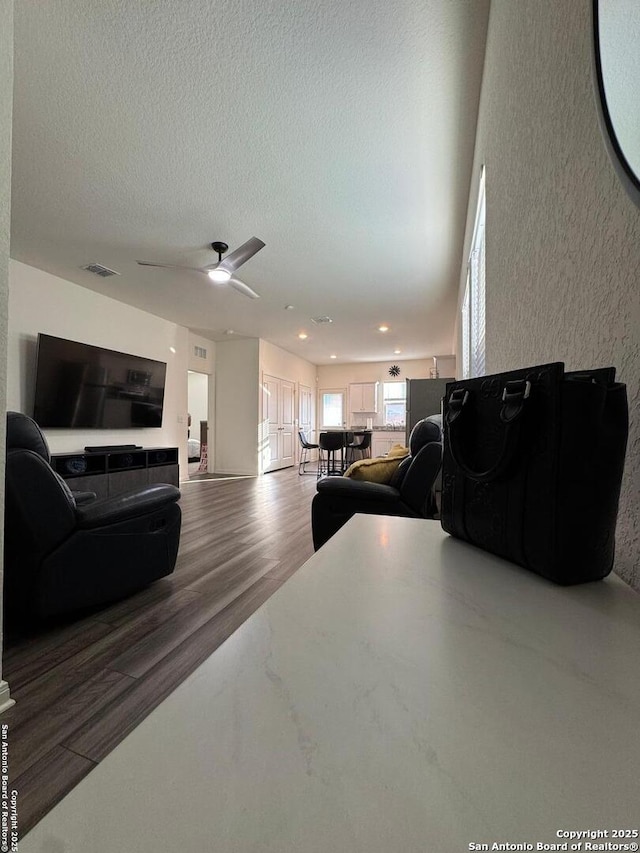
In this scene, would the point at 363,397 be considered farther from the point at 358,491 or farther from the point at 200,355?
the point at 358,491

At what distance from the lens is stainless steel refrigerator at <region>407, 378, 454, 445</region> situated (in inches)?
198

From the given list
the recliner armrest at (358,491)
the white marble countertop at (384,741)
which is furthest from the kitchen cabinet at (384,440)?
the white marble countertop at (384,741)

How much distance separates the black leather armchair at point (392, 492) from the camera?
2271mm

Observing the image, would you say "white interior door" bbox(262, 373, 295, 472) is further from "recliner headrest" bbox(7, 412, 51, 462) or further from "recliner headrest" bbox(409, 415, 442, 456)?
"recliner headrest" bbox(7, 412, 51, 462)

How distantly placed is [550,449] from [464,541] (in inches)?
10.2

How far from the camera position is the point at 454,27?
1584mm

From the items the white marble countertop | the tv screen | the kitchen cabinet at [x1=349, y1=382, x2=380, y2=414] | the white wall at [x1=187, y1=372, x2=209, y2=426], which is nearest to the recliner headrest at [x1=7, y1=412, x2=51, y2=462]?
the white marble countertop

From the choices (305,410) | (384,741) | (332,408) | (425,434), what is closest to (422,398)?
(425,434)

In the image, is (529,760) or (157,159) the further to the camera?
(157,159)

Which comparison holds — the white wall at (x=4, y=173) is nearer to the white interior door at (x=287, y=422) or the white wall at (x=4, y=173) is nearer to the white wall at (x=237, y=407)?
the white wall at (x=237, y=407)

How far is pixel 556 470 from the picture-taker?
49 cm

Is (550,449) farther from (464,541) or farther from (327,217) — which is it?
(327,217)

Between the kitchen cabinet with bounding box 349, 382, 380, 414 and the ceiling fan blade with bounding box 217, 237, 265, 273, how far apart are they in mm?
6828

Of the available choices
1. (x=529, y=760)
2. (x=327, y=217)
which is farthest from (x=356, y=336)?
(x=529, y=760)
